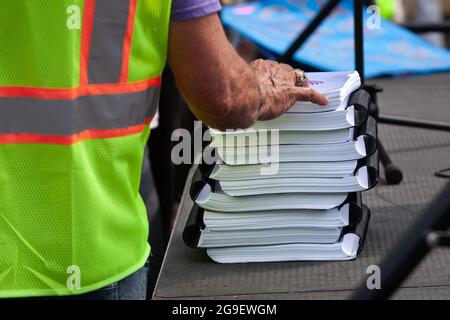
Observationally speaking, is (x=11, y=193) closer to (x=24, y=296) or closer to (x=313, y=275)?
(x=24, y=296)

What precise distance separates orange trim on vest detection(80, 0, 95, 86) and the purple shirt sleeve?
0.40 ft

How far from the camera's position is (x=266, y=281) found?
7.41ft

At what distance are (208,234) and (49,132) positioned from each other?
0.93 m

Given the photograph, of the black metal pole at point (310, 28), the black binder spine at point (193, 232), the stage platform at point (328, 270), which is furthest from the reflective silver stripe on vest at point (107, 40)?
the black metal pole at point (310, 28)

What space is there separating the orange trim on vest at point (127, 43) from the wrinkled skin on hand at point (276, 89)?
0.35 m

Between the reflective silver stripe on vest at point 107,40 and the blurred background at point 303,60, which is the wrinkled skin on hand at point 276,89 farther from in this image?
the blurred background at point 303,60

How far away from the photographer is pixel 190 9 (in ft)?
4.94

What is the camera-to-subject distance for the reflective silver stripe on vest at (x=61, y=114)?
151 cm

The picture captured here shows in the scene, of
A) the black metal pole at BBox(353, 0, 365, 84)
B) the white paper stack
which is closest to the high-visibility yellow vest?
the white paper stack

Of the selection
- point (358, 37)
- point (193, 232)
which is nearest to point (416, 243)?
point (193, 232)

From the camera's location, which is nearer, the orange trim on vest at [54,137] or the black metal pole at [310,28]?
the orange trim on vest at [54,137]

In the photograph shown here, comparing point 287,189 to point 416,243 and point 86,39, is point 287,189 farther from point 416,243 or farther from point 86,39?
point 416,243

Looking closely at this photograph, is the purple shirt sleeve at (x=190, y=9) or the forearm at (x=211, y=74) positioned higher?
the purple shirt sleeve at (x=190, y=9)

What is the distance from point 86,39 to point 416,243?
1.96 ft
